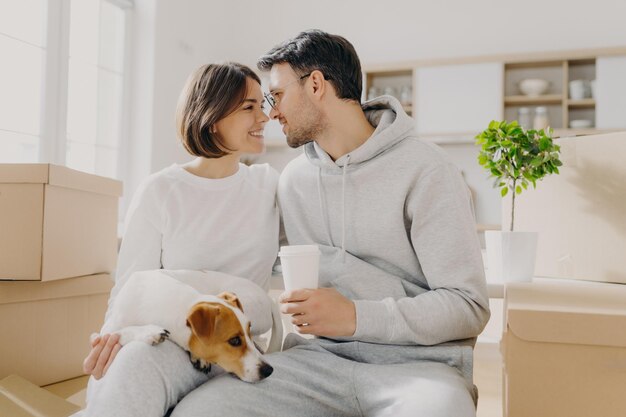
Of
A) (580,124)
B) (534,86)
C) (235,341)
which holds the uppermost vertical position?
(534,86)

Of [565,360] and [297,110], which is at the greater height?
[297,110]

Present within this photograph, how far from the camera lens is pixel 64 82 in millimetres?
3551

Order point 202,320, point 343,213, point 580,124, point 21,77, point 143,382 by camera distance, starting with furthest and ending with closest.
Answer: point 580,124
point 21,77
point 343,213
point 202,320
point 143,382

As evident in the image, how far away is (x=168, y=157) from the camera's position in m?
4.32

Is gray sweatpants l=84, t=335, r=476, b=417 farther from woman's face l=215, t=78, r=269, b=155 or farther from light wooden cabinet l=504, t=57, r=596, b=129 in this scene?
light wooden cabinet l=504, t=57, r=596, b=129

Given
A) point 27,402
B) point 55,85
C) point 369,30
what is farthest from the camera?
point 369,30

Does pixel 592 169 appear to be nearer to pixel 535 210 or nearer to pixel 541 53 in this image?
pixel 535 210

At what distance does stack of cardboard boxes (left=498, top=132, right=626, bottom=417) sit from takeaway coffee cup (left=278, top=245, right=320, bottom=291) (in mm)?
352

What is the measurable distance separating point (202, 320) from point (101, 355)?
23 centimetres

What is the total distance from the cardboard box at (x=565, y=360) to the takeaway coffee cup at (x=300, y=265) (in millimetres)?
354

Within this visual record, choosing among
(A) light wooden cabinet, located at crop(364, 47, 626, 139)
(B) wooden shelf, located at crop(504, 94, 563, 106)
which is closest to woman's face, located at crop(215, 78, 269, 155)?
(A) light wooden cabinet, located at crop(364, 47, 626, 139)

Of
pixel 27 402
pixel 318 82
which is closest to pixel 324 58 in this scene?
pixel 318 82

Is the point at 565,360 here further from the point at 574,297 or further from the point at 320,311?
the point at 320,311

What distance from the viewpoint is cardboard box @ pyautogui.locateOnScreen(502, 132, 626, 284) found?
141 centimetres
